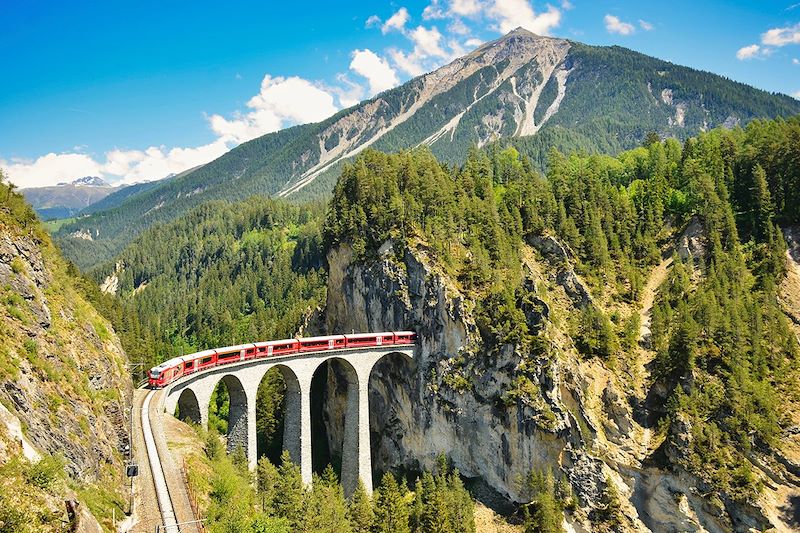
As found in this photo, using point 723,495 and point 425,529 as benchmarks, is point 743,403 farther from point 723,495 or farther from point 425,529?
point 425,529

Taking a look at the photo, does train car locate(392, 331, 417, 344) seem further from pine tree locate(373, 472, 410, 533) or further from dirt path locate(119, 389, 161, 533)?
dirt path locate(119, 389, 161, 533)

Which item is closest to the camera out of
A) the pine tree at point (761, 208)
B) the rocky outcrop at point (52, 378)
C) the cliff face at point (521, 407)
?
the rocky outcrop at point (52, 378)

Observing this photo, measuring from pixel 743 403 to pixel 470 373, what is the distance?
24655mm

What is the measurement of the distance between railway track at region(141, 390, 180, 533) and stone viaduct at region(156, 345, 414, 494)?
5848 mm

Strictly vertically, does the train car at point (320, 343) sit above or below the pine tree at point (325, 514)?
above

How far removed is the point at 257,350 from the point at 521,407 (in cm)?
2554

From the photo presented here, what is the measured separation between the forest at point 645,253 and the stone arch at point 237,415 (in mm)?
8447

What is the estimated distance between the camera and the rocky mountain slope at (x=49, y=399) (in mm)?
16391

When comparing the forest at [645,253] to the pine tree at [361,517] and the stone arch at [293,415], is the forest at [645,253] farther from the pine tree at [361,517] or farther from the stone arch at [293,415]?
the stone arch at [293,415]

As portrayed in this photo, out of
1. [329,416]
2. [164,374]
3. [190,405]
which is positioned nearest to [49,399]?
[164,374]

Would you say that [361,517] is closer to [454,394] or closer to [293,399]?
[293,399]

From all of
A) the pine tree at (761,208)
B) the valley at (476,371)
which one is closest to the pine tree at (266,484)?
the valley at (476,371)

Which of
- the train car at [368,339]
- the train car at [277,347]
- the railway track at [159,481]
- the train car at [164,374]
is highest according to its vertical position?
the train car at [164,374]

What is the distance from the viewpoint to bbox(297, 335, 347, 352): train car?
54.1 m
